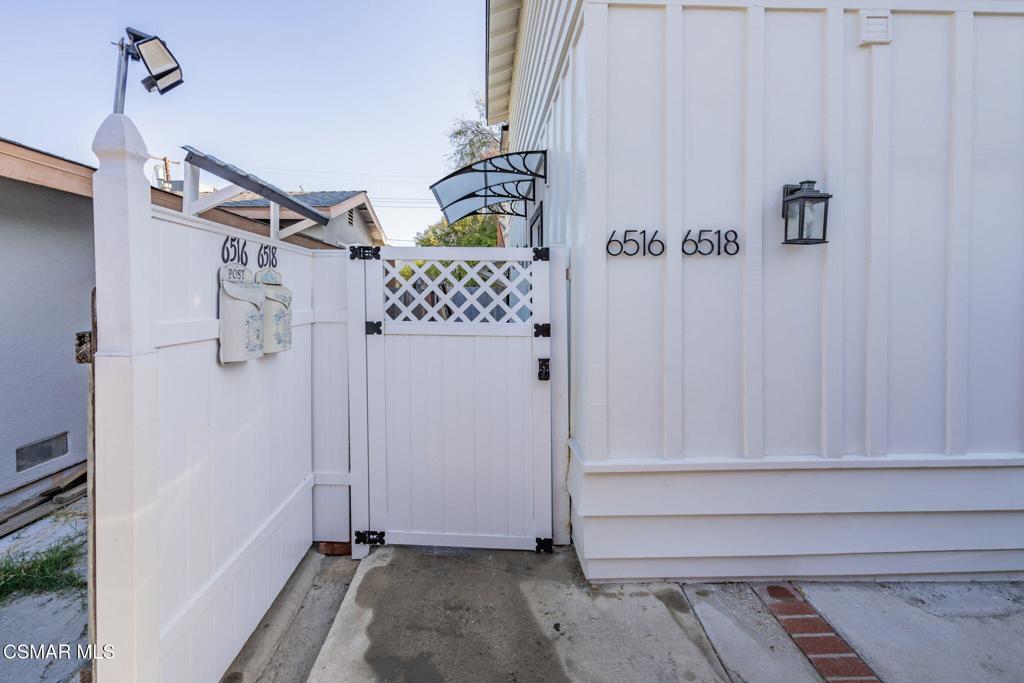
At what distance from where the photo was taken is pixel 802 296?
2.36 metres

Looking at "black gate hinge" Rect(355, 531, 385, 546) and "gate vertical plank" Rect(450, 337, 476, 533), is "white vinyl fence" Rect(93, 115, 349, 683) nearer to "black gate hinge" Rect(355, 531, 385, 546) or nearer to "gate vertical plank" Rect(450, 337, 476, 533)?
"black gate hinge" Rect(355, 531, 385, 546)

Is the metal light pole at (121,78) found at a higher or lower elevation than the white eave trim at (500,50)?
lower

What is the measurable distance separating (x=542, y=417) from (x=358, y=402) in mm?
1089

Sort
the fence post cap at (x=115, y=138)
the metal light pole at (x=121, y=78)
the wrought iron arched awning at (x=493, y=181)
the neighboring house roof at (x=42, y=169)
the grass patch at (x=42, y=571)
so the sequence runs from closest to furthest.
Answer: the fence post cap at (x=115, y=138) < the metal light pole at (x=121, y=78) < the grass patch at (x=42, y=571) < the neighboring house roof at (x=42, y=169) < the wrought iron arched awning at (x=493, y=181)

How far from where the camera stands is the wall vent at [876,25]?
7.55ft

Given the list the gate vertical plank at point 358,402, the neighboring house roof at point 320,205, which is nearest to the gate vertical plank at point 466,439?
the gate vertical plank at point 358,402

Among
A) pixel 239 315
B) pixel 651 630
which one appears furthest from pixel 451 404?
pixel 651 630

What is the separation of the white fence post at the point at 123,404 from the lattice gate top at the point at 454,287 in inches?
54.0

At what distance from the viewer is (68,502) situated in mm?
3613

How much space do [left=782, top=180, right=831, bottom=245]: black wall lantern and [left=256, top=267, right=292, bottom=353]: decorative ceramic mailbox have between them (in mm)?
2492

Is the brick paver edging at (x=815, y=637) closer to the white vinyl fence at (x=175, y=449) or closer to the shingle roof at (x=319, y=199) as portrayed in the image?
the white vinyl fence at (x=175, y=449)

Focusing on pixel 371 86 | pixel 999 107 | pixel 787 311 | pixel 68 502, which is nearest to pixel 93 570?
pixel 787 311

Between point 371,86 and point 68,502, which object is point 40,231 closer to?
point 68,502

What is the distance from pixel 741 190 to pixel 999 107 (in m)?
1.41
